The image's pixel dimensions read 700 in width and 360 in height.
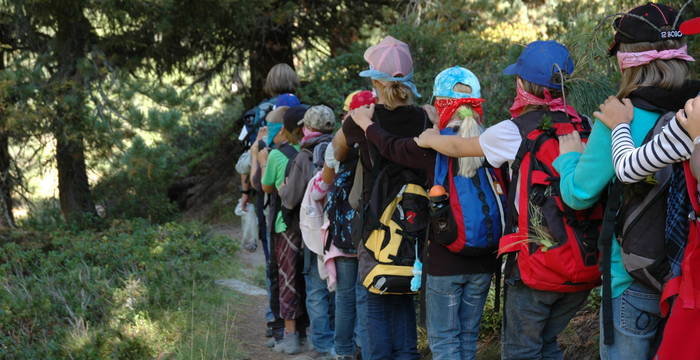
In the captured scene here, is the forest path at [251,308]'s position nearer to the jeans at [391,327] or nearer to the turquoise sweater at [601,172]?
the jeans at [391,327]

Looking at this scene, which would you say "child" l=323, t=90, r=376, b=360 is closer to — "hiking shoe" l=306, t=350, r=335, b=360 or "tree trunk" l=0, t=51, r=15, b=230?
"hiking shoe" l=306, t=350, r=335, b=360

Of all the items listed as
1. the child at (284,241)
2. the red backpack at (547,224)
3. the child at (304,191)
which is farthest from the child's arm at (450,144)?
the child at (284,241)

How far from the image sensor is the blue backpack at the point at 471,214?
3.60m

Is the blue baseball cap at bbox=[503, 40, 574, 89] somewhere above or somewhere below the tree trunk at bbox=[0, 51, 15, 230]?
above

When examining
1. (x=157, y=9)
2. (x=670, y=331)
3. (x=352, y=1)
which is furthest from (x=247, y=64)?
(x=670, y=331)

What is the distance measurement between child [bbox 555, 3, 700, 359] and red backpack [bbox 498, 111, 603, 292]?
0.61 feet

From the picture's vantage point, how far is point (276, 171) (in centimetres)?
562

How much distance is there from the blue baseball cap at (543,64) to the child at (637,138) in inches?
16.4

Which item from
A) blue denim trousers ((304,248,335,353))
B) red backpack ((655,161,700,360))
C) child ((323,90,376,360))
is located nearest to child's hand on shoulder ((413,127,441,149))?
child ((323,90,376,360))

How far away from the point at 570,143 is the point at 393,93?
1376 millimetres

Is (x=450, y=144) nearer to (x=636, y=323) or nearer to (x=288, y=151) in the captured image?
(x=636, y=323)

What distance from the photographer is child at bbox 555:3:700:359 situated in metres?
2.77

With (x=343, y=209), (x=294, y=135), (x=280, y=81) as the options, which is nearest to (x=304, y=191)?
(x=294, y=135)

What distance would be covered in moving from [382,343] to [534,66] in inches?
75.1
